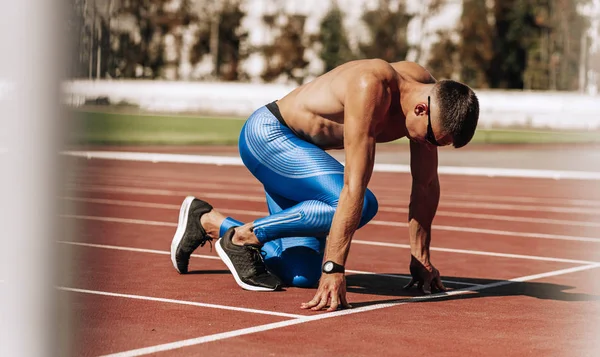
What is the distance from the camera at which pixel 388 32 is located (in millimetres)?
61594

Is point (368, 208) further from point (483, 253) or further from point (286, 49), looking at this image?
point (286, 49)

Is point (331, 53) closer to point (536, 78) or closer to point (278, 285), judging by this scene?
point (536, 78)

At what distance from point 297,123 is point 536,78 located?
5603 cm

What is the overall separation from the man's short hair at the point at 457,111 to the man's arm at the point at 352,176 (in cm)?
32

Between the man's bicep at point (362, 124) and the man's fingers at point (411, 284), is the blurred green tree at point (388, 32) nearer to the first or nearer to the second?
the man's fingers at point (411, 284)

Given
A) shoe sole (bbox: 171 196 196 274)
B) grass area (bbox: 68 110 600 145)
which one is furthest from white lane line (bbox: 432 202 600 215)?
grass area (bbox: 68 110 600 145)

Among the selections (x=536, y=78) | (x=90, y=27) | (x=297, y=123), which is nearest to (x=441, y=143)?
(x=297, y=123)

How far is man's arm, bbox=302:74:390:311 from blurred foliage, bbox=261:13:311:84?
5816 cm

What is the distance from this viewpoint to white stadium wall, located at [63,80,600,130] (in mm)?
44938

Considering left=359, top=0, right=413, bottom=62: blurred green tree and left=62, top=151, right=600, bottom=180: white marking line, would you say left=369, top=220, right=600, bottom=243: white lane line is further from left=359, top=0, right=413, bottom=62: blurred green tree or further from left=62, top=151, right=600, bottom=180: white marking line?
left=359, top=0, right=413, bottom=62: blurred green tree

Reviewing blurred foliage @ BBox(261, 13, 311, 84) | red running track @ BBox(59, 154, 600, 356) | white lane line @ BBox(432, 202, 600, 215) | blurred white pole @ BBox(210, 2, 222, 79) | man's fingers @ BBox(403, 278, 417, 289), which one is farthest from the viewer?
blurred white pole @ BBox(210, 2, 222, 79)

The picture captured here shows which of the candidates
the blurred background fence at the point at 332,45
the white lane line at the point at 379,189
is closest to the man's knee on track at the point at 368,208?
the white lane line at the point at 379,189

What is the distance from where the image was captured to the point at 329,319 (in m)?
4.93

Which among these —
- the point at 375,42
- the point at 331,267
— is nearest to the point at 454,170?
the point at 331,267
